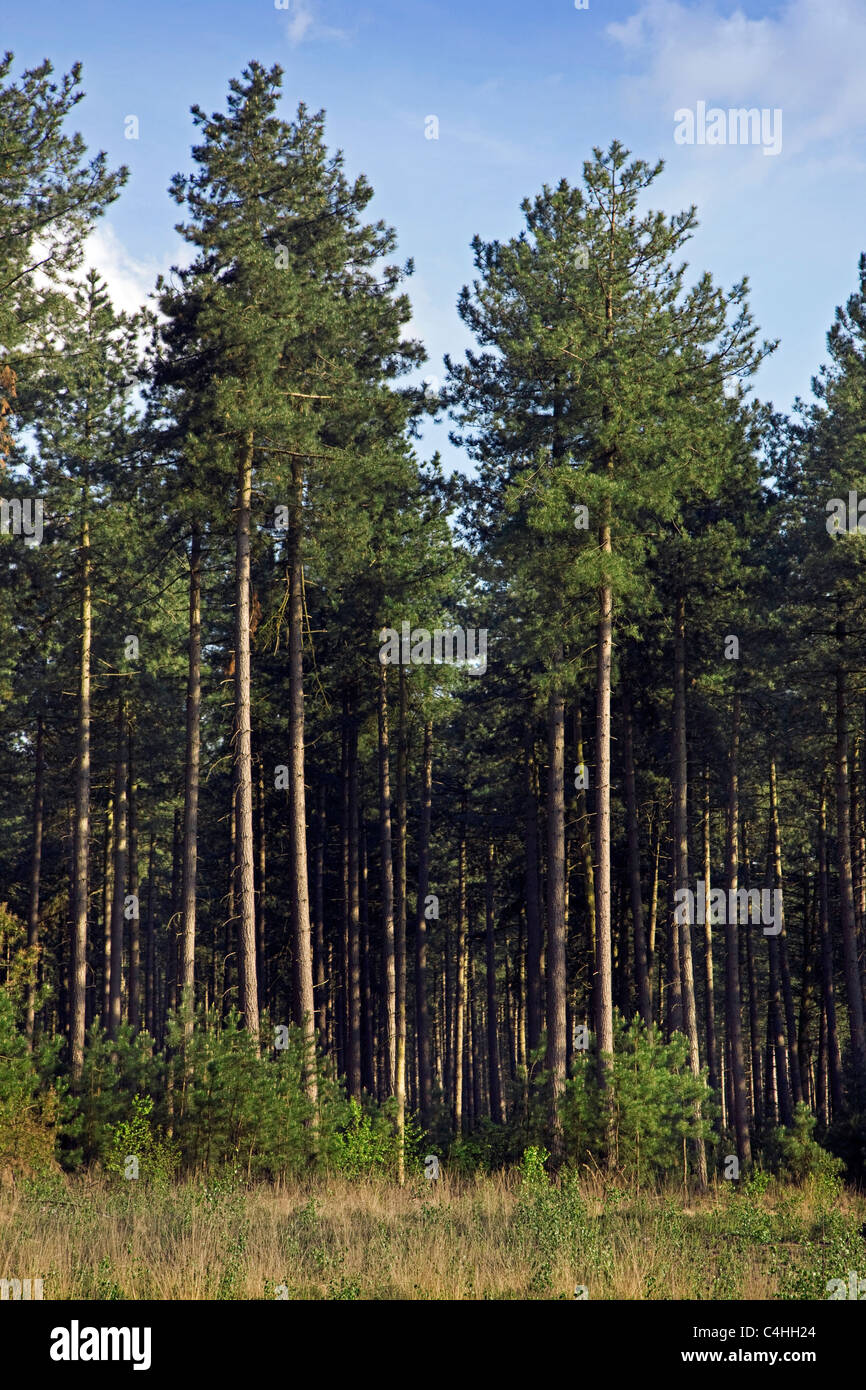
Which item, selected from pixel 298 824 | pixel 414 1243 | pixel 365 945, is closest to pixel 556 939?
pixel 298 824

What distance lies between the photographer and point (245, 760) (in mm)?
19469

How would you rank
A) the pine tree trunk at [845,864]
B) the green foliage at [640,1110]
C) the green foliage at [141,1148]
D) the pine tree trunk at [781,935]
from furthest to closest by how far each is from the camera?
the pine tree trunk at [781,935] → the pine tree trunk at [845,864] → the green foliage at [640,1110] → the green foliage at [141,1148]

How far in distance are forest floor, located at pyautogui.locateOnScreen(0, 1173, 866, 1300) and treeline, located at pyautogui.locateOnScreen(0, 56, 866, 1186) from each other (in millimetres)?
3457

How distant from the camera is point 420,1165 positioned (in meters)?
20.9

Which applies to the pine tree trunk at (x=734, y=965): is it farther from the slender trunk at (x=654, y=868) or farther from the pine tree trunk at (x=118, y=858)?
the pine tree trunk at (x=118, y=858)

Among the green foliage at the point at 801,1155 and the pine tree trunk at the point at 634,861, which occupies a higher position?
the pine tree trunk at the point at 634,861

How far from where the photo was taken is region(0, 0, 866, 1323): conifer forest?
13375 millimetres

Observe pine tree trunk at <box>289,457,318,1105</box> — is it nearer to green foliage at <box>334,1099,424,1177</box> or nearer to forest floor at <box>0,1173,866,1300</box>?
green foliage at <box>334,1099,424,1177</box>

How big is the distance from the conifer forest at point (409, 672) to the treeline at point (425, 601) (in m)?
0.11

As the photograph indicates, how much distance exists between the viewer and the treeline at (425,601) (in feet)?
65.2

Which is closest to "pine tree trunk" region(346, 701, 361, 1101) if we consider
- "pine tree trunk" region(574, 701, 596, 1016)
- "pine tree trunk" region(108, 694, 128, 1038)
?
"pine tree trunk" region(574, 701, 596, 1016)

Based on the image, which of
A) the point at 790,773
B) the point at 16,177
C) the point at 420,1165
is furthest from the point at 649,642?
the point at 16,177

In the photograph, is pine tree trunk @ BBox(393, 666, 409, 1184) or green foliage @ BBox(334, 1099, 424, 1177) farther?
pine tree trunk @ BBox(393, 666, 409, 1184)
